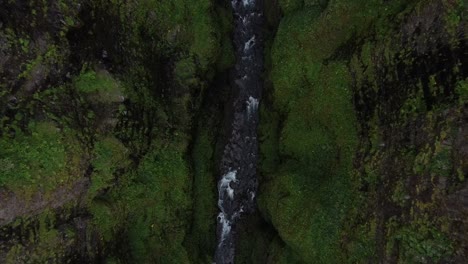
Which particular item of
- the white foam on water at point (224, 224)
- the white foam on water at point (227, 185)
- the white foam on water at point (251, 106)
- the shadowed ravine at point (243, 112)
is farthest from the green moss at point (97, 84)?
the white foam on water at point (224, 224)

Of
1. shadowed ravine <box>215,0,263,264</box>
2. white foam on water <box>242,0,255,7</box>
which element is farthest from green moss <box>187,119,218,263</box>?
white foam on water <box>242,0,255,7</box>

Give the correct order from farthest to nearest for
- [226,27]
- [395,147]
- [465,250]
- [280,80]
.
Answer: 1. [226,27]
2. [280,80]
3. [395,147]
4. [465,250]

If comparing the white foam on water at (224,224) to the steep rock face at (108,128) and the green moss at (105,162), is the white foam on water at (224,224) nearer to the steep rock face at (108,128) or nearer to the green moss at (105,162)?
the steep rock face at (108,128)

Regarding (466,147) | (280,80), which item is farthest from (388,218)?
(280,80)

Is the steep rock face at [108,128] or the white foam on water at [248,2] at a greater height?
the white foam on water at [248,2]

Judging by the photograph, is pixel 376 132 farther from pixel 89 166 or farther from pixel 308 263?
pixel 89 166

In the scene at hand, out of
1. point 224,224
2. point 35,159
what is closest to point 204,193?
point 224,224

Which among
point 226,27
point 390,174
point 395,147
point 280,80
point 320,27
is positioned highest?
point 226,27
